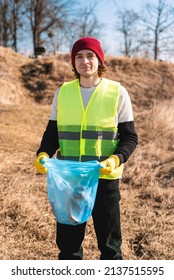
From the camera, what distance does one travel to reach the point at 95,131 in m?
1.81

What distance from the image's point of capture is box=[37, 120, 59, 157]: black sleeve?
1918mm

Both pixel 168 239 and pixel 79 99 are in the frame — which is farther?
pixel 168 239

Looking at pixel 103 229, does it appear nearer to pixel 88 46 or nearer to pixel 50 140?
pixel 50 140

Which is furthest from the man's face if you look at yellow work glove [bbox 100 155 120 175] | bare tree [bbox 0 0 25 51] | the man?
bare tree [bbox 0 0 25 51]

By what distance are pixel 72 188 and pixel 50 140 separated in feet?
1.25

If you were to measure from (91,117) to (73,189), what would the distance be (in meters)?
0.44

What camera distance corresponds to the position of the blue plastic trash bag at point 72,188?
171 cm

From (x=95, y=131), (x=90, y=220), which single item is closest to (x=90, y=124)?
(x=95, y=131)

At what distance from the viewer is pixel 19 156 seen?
514 cm

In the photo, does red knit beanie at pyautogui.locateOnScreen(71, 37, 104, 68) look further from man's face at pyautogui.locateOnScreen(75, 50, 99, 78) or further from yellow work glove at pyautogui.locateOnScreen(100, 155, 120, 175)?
yellow work glove at pyautogui.locateOnScreen(100, 155, 120, 175)

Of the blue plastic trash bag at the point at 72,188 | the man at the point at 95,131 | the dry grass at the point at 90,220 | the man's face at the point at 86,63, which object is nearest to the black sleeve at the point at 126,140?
the man at the point at 95,131

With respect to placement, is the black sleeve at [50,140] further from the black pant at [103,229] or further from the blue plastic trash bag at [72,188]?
the black pant at [103,229]
